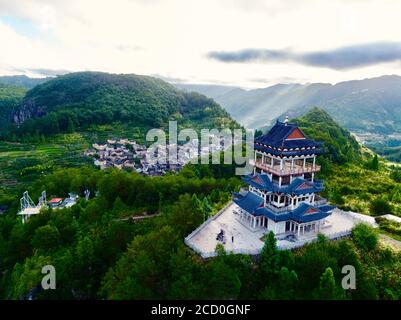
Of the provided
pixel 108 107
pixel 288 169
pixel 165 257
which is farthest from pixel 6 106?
pixel 288 169

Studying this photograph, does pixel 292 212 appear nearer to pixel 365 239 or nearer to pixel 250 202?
pixel 250 202

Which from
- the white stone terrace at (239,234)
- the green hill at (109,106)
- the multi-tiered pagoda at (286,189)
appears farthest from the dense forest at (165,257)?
the green hill at (109,106)

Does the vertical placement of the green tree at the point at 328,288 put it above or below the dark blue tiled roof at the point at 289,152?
below

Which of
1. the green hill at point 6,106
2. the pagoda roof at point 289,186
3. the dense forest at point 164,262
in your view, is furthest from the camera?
the green hill at point 6,106

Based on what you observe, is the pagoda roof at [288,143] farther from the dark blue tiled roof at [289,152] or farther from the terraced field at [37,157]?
the terraced field at [37,157]

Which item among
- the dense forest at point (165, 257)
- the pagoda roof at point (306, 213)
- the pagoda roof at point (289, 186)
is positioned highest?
the pagoda roof at point (289, 186)
